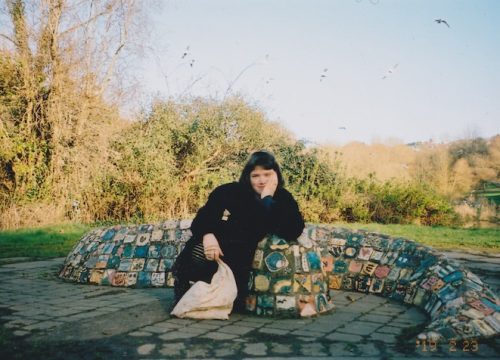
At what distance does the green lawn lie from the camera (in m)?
8.24

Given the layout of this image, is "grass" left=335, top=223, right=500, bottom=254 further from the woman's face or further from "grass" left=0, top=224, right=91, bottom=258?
"grass" left=0, top=224, right=91, bottom=258

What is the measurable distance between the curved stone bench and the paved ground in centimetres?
15

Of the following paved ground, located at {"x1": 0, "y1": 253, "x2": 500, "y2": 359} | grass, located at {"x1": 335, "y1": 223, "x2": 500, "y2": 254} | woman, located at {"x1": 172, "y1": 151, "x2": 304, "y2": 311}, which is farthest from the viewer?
grass, located at {"x1": 335, "y1": 223, "x2": 500, "y2": 254}

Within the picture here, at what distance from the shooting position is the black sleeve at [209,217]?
4.12 m

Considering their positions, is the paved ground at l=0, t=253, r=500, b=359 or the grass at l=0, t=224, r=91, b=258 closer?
the paved ground at l=0, t=253, r=500, b=359

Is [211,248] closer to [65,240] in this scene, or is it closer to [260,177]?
[260,177]

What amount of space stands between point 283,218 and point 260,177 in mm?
467

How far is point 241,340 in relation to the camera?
11.2 ft

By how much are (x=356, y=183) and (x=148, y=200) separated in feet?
22.7

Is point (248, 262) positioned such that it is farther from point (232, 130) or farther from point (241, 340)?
point (232, 130)

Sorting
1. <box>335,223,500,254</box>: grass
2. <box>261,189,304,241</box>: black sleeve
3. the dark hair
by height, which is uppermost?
the dark hair
